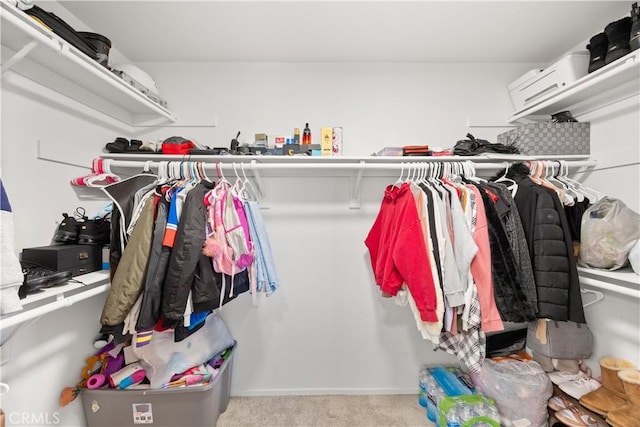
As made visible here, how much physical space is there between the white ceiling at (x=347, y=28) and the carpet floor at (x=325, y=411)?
2490 mm

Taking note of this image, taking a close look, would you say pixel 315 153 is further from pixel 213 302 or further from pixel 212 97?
pixel 213 302

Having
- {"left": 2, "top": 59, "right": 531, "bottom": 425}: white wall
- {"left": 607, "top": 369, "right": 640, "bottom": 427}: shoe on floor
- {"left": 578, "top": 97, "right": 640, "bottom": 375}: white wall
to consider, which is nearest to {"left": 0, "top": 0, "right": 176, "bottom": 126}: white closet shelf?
{"left": 2, "top": 59, "right": 531, "bottom": 425}: white wall

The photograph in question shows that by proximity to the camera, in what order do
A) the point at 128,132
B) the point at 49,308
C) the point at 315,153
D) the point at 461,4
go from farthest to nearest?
1. the point at 128,132
2. the point at 315,153
3. the point at 461,4
4. the point at 49,308

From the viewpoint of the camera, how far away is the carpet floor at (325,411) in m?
1.56

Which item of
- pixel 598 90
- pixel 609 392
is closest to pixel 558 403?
pixel 609 392

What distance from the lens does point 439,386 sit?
1.59 m

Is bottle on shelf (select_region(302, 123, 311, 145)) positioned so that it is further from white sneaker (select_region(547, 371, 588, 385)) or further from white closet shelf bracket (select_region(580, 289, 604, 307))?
white sneaker (select_region(547, 371, 588, 385))

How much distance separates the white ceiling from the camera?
1.35 metres

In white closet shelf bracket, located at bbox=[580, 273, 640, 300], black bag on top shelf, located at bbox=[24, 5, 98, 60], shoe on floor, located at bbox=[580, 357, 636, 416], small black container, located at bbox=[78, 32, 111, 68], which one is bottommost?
shoe on floor, located at bbox=[580, 357, 636, 416]

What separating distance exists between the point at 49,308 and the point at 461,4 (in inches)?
92.3

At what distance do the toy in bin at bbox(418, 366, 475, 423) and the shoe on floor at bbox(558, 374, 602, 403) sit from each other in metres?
0.47

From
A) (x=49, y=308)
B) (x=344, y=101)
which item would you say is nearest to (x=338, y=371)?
(x=49, y=308)

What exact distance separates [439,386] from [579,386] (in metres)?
0.72

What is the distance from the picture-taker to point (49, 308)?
0.87m
